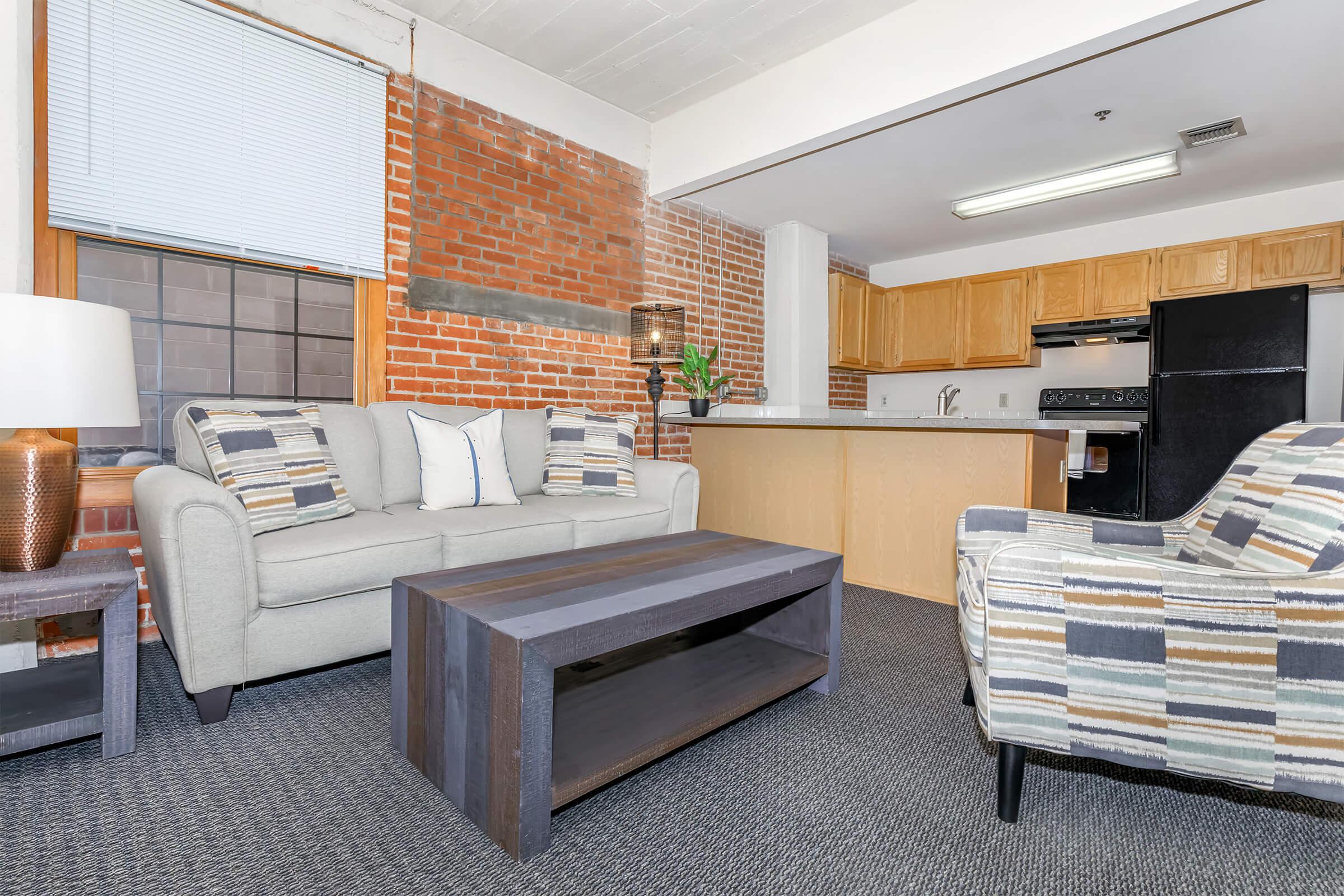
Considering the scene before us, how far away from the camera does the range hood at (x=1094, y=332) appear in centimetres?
468

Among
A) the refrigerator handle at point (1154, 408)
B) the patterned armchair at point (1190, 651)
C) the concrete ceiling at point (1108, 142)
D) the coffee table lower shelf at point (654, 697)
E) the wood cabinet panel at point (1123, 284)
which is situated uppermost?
the concrete ceiling at point (1108, 142)

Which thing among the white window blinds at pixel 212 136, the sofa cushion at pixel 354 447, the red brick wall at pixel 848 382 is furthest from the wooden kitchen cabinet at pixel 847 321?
the sofa cushion at pixel 354 447

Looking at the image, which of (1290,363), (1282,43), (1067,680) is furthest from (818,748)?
(1290,363)

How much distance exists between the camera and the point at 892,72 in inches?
121

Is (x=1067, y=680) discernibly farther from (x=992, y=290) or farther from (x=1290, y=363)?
(x=992, y=290)

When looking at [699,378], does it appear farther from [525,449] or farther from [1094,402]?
[1094,402]

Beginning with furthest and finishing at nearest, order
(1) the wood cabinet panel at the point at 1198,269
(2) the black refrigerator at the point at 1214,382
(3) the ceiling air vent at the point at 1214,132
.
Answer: (1) the wood cabinet panel at the point at 1198,269 → (2) the black refrigerator at the point at 1214,382 → (3) the ceiling air vent at the point at 1214,132

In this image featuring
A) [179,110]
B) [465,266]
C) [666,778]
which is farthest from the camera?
[465,266]

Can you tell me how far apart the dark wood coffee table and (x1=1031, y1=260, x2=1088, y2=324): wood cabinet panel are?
4162 millimetres

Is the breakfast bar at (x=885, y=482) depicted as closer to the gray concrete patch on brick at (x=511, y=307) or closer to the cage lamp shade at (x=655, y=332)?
the cage lamp shade at (x=655, y=332)

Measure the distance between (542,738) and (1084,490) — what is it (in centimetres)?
443

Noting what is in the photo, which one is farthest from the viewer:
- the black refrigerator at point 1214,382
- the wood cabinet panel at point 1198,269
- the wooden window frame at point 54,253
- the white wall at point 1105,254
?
the wood cabinet panel at point 1198,269

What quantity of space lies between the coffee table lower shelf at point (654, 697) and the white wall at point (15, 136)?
87.0 inches

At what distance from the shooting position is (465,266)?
11.0 ft
